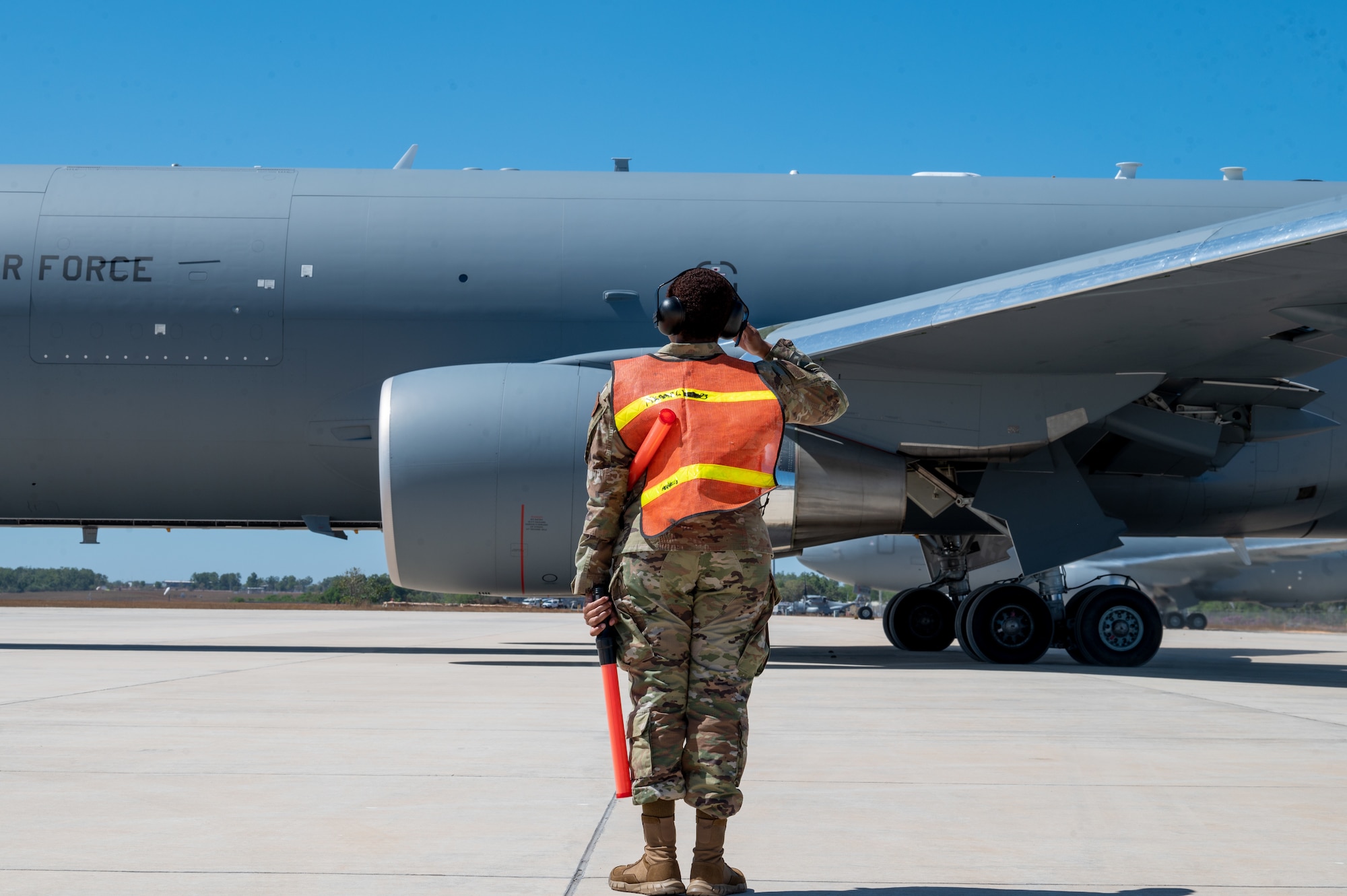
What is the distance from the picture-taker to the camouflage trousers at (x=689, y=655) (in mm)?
3381

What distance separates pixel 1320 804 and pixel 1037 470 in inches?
254

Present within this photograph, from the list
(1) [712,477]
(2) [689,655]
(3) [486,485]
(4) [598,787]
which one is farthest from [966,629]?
(1) [712,477]

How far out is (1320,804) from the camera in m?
4.46

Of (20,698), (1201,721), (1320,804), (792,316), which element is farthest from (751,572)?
(792,316)

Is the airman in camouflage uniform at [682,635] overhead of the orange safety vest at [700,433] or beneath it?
beneath

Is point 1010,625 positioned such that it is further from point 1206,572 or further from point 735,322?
point 1206,572

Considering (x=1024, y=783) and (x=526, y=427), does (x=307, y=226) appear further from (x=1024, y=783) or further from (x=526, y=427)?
(x=1024, y=783)

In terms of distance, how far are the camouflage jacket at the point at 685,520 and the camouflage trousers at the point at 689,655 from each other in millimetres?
46

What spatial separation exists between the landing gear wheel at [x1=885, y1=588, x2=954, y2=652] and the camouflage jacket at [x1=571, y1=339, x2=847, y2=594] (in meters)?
11.2

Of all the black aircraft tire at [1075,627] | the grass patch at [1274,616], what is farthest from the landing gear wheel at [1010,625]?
the grass patch at [1274,616]

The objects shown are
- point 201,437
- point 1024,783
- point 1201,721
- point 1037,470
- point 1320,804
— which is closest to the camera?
point 1320,804

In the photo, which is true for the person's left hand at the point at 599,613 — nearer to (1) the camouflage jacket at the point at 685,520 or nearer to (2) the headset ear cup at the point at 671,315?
(1) the camouflage jacket at the point at 685,520

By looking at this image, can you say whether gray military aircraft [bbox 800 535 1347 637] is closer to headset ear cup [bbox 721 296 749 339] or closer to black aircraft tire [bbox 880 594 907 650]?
black aircraft tire [bbox 880 594 907 650]

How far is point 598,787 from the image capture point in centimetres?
473
